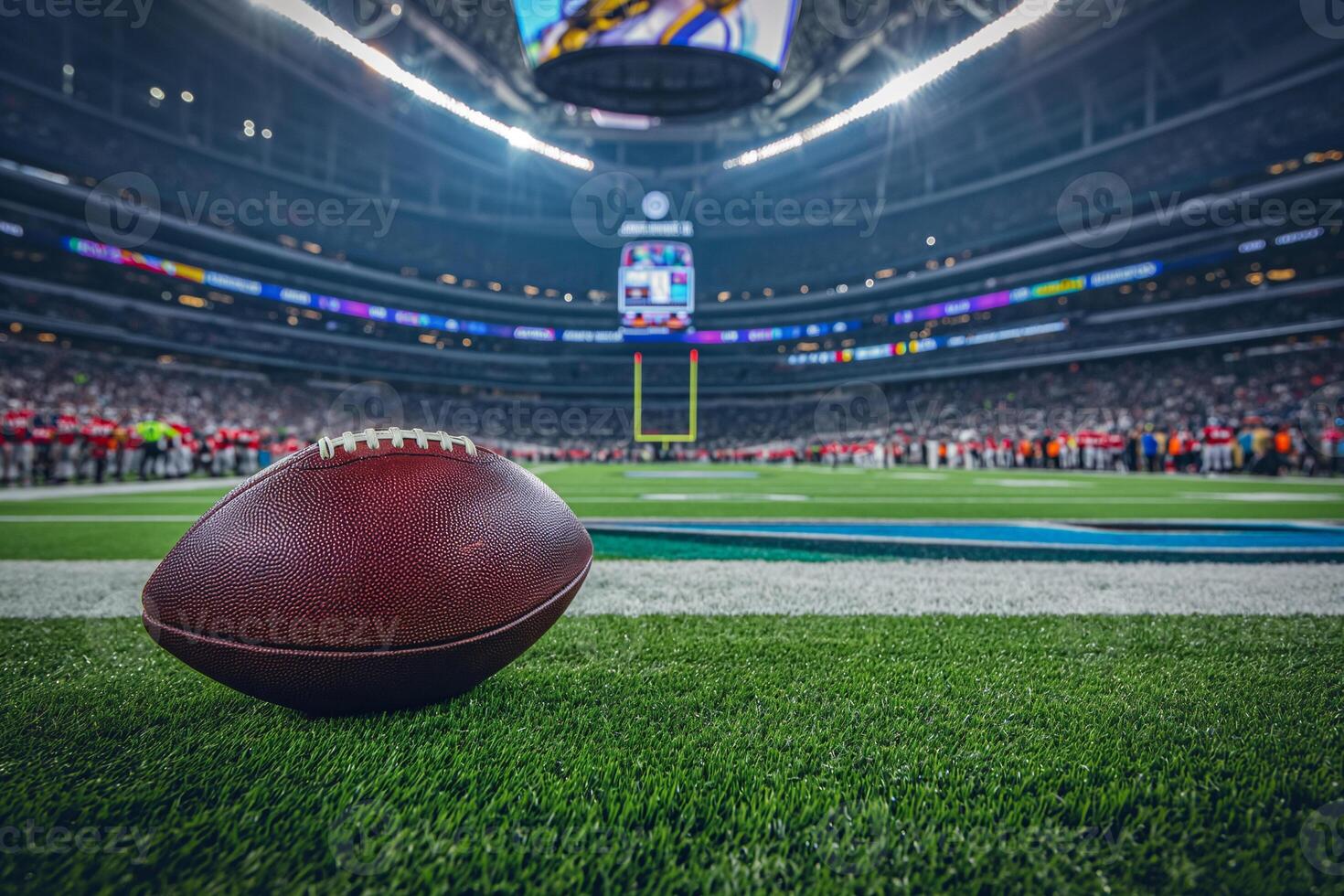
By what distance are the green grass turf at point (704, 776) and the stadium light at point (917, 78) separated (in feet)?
100

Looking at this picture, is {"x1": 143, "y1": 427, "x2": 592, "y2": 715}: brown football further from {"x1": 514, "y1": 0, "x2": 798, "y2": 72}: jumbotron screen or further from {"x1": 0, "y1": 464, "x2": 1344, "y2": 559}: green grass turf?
{"x1": 514, "y1": 0, "x2": 798, "y2": 72}: jumbotron screen

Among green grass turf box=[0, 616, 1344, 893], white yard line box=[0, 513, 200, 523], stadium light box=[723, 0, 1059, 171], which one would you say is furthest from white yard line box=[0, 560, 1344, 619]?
stadium light box=[723, 0, 1059, 171]

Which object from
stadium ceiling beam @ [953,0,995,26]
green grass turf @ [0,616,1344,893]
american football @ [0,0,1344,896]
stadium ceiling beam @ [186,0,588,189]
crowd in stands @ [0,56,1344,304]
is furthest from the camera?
stadium ceiling beam @ [186,0,588,189]

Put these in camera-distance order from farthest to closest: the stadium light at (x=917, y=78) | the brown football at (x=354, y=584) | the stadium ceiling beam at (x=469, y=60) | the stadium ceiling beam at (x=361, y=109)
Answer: the stadium ceiling beam at (x=469, y=60) < the stadium ceiling beam at (x=361, y=109) < the stadium light at (x=917, y=78) < the brown football at (x=354, y=584)

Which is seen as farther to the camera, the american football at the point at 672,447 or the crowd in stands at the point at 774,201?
the crowd in stands at the point at 774,201

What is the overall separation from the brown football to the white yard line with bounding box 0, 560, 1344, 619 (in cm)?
91

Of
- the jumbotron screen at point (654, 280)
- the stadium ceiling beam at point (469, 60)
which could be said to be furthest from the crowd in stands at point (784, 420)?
the stadium ceiling beam at point (469, 60)

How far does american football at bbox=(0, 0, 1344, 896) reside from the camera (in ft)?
3.19

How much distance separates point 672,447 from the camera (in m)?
39.0

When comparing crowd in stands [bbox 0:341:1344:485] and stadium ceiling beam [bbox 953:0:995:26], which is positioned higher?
stadium ceiling beam [bbox 953:0:995:26]

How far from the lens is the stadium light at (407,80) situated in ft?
80.8

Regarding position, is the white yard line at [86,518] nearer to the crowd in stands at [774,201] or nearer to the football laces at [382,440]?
the football laces at [382,440]

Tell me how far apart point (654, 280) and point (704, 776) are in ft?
123

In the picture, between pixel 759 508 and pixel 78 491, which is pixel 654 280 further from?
pixel 759 508
